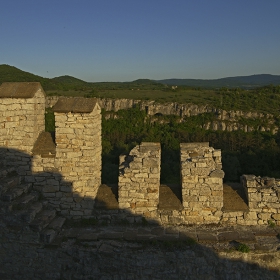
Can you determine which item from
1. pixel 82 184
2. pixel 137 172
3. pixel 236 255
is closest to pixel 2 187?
pixel 82 184

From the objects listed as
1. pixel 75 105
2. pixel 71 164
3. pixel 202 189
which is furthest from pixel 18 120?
pixel 202 189

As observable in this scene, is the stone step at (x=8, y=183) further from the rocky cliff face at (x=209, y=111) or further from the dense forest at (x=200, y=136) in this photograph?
the rocky cliff face at (x=209, y=111)

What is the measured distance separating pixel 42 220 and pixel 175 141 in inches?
Answer: 1272

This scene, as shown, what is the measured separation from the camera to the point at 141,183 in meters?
6.83

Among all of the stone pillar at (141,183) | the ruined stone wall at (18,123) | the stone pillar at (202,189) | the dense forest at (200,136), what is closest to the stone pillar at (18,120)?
the ruined stone wall at (18,123)

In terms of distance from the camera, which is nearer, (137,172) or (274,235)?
(274,235)

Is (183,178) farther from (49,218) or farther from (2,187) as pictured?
(2,187)

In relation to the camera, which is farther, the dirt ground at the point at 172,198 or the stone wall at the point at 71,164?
the stone wall at the point at 71,164

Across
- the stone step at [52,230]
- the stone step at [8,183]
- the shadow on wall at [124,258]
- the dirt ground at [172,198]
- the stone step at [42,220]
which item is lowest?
the shadow on wall at [124,258]

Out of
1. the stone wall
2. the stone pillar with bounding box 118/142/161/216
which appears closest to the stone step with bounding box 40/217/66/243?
the stone wall

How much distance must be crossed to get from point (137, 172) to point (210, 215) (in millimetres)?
1776

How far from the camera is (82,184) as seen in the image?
23.3 ft

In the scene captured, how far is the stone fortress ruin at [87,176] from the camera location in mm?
6773

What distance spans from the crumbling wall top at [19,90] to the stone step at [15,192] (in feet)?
6.47
